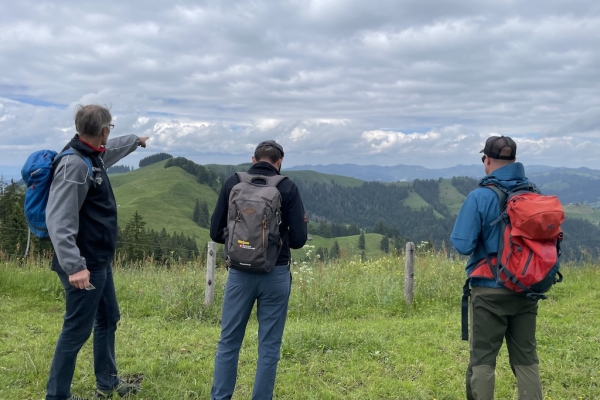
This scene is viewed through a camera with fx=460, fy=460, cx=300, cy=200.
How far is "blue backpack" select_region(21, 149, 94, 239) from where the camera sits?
11.6ft

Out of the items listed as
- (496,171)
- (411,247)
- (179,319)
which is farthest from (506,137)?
(179,319)

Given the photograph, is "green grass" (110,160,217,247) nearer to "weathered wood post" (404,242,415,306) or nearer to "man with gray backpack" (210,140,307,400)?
"weathered wood post" (404,242,415,306)

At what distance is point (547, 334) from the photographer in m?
6.79

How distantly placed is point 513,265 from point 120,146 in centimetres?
366

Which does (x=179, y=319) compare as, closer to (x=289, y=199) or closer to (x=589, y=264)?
(x=289, y=199)

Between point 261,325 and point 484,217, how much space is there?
204cm

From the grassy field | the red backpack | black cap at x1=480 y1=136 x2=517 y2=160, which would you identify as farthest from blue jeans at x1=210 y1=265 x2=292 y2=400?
black cap at x1=480 y1=136 x2=517 y2=160

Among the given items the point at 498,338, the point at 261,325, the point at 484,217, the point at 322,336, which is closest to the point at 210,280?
the point at 322,336

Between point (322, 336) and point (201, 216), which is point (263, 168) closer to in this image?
point (322, 336)

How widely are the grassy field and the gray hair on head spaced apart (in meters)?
2.64

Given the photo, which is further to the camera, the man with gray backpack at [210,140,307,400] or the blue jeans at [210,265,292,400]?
the blue jeans at [210,265,292,400]

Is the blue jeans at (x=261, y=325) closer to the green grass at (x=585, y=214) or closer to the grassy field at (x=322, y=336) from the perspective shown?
the grassy field at (x=322, y=336)

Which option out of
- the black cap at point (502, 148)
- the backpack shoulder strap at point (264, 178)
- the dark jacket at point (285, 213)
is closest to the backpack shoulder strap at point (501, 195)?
the black cap at point (502, 148)

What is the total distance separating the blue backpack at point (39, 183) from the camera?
3523mm
